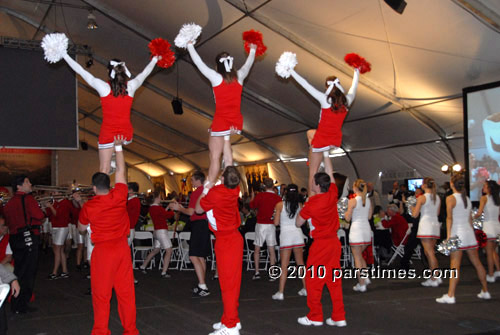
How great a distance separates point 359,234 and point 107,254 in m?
3.75

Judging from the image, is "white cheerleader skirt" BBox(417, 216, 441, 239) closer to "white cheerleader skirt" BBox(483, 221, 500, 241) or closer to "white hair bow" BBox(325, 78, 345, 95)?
"white cheerleader skirt" BBox(483, 221, 500, 241)

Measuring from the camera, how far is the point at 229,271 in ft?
12.5

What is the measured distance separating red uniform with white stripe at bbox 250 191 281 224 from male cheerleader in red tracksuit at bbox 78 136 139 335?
152 inches

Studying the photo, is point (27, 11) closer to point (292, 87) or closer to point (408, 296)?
point (292, 87)

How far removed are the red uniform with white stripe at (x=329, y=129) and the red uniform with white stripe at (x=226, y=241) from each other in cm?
118

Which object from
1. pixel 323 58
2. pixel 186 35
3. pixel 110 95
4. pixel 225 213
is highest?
pixel 323 58

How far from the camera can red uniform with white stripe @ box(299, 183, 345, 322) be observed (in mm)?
4156

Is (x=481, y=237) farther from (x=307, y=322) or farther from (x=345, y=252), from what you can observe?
(x=307, y=322)

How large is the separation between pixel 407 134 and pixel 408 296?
7172mm

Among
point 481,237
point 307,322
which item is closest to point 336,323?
point 307,322

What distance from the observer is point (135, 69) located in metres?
13.4

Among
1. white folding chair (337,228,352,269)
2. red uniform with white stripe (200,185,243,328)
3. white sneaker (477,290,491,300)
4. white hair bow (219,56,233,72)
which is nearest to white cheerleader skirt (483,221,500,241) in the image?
white sneaker (477,290,491,300)

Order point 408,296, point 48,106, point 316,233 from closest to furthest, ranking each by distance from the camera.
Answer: point 316,233 < point 408,296 < point 48,106

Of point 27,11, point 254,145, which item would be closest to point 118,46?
point 27,11
